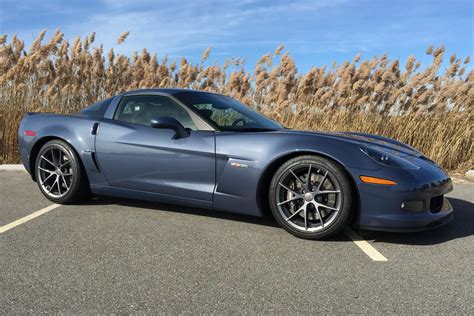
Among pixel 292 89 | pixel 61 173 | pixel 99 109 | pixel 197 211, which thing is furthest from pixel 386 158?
pixel 292 89

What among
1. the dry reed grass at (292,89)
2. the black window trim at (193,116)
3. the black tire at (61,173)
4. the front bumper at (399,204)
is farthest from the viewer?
the dry reed grass at (292,89)

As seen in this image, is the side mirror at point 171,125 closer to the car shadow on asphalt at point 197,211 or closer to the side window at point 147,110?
the side window at point 147,110

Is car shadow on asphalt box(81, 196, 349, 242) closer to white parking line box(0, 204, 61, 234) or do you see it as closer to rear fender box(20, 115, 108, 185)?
white parking line box(0, 204, 61, 234)

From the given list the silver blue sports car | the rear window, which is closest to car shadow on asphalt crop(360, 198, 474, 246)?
the silver blue sports car

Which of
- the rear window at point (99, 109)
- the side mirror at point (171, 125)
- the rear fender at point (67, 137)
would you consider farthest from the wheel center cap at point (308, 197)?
the rear window at point (99, 109)

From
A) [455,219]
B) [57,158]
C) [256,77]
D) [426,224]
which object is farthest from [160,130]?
[256,77]

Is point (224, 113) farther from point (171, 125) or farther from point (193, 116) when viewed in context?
point (171, 125)

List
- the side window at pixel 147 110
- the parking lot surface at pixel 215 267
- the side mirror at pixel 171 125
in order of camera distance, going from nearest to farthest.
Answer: the parking lot surface at pixel 215 267
the side mirror at pixel 171 125
the side window at pixel 147 110

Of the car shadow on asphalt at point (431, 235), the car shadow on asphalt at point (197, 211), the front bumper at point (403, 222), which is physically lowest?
the car shadow on asphalt at point (197, 211)

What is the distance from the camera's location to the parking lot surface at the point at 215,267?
98.7 inches

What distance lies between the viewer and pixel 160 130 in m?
4.23

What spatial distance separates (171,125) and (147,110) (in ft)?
2.16

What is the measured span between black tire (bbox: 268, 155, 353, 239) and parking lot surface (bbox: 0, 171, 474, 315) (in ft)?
0.45

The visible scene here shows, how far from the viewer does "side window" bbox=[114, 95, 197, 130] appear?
4.29 meters
